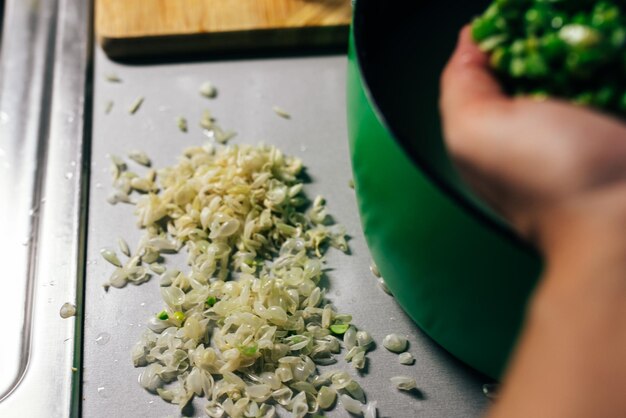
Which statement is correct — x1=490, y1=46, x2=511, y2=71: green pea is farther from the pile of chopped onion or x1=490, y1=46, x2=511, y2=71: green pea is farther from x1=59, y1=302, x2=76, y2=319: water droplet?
x1=59, y1=302, x2=76, y2=319: water droplet

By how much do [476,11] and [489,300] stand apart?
0.27m

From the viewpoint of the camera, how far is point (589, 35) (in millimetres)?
451

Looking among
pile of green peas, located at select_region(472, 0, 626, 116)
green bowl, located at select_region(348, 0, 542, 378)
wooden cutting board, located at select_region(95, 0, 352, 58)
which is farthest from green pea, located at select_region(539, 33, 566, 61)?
wooden cutting board, located at select_region(95, 0, 352, 58)

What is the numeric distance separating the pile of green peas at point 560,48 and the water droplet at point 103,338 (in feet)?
1.42

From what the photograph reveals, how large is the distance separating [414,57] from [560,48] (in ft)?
0.59

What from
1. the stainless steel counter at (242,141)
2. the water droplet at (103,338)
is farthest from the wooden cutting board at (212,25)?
the water droplet at (103,338)

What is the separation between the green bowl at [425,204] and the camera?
0.48 metres

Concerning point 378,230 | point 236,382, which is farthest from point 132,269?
point 378,230

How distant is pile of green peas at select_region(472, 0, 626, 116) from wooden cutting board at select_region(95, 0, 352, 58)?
434 millimetres

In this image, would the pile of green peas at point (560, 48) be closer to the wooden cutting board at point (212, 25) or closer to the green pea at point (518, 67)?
the green pea at point (518, 67)

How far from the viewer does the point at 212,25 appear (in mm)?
901

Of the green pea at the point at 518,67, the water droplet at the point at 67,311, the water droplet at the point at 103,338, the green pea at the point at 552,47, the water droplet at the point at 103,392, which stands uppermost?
the green pea at the point at 552,47

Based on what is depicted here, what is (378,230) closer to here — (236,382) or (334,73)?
(236,382)

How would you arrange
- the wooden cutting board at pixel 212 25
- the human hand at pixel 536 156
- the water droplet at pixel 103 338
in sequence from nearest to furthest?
the human hand at pixel 536 156 < the water droplet at pixel 103 338 < the wooden cutting board at pixel 212 25
